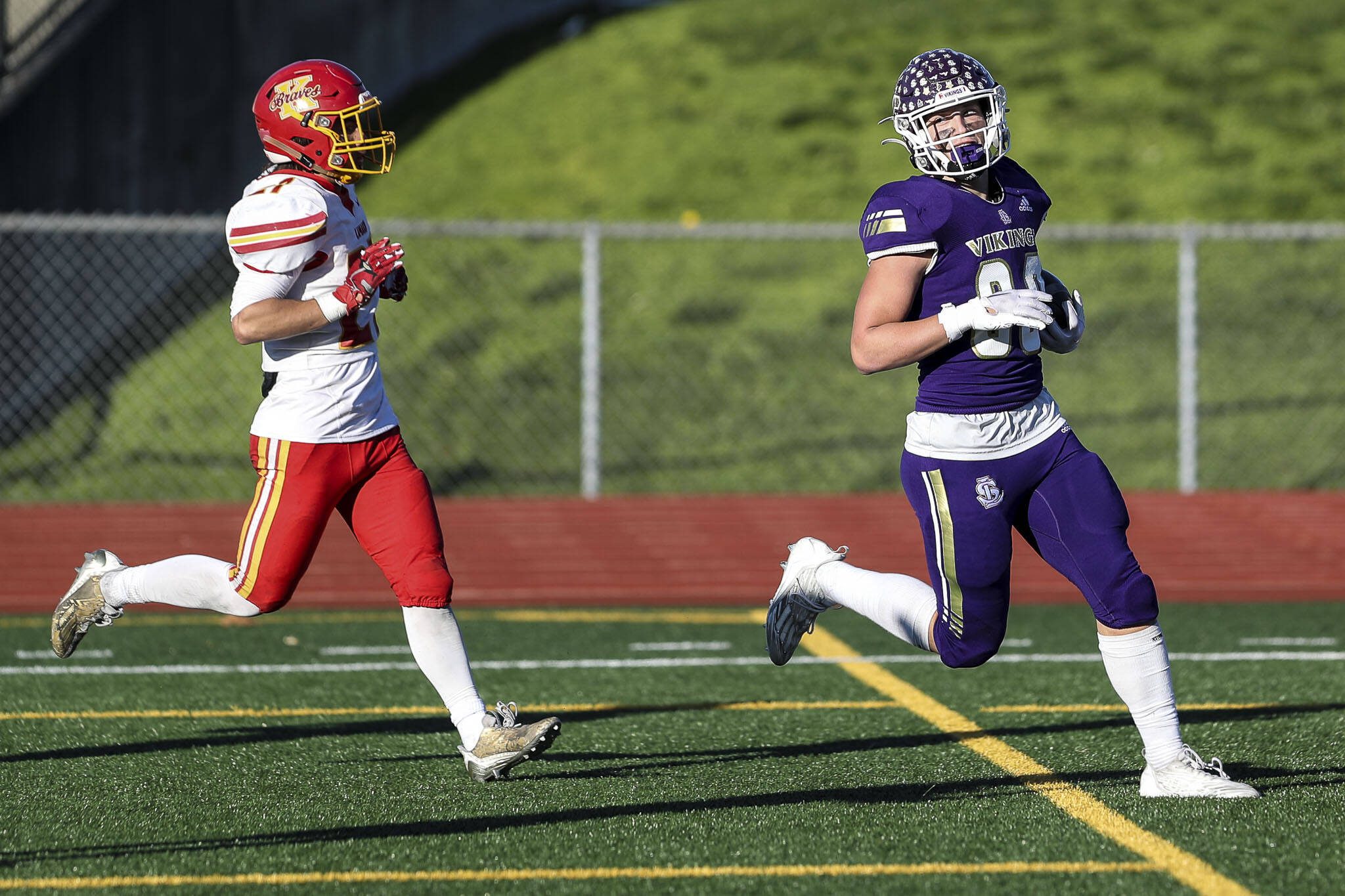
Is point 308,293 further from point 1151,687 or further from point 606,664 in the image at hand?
point 606,664

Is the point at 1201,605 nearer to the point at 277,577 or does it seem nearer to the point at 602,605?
the point at 602,605

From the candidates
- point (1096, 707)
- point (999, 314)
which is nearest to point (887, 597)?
point (999, 314)

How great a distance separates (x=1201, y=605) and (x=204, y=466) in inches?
281

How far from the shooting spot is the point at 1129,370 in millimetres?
13211

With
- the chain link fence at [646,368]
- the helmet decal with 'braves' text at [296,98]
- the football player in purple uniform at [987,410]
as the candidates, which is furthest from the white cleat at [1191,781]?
the chain link fence at [646,368]

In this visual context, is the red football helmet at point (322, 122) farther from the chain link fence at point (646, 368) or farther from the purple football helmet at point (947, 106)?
the chain link fence at point (646, 368)

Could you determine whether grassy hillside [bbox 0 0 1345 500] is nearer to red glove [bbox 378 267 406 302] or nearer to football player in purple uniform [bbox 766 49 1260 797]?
red glove [bbox 378 267 406 302]

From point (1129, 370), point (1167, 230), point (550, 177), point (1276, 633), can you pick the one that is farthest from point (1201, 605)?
point (550, 177)

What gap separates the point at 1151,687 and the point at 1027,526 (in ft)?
1.67

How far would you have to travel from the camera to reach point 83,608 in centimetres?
499

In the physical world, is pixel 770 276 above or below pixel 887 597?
below

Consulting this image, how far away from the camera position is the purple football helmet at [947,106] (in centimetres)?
423

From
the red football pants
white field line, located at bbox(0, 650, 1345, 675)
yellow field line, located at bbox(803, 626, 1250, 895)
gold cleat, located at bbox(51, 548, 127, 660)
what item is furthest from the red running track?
the red football pants

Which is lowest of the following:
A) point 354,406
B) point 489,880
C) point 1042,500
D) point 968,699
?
point 968,699
